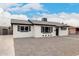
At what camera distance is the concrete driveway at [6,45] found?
158 inches

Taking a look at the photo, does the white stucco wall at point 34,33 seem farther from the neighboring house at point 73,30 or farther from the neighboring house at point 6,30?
the neighboring house at point 73,30

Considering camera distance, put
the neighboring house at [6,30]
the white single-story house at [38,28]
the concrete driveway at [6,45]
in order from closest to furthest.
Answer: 1. the concrete driveway at [6,45]
2. the neighboring house at [6,30]
3. the white single-story house at [38,28]

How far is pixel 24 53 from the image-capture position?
155 inches

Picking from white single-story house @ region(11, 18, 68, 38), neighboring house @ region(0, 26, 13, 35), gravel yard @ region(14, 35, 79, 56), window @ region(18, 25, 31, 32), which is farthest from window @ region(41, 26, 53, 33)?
neighboring house @ region(0, 26, 13, 35)

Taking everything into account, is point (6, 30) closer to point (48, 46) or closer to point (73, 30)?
point (48, 46)

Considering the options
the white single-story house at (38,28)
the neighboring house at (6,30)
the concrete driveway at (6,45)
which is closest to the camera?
the concrete driveway at (6,45)

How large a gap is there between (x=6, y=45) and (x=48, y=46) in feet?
3.78

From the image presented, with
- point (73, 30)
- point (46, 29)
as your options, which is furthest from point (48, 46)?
point (73, 30)

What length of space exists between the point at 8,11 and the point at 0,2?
12.7 inches

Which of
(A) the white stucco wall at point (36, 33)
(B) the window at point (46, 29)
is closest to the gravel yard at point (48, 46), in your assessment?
(A) the white stucco wall at point (36, 33)

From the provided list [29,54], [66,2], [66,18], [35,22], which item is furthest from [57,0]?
[29,54]

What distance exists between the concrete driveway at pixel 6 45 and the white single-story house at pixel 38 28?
0.60 feet

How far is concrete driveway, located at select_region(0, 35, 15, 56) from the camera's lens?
13.1 ft

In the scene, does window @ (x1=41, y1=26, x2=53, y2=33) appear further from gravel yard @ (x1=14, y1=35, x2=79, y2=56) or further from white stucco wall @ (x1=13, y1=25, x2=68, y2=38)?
gravel yard @ (x1=14, y1=35, x2=79, y2=56)
